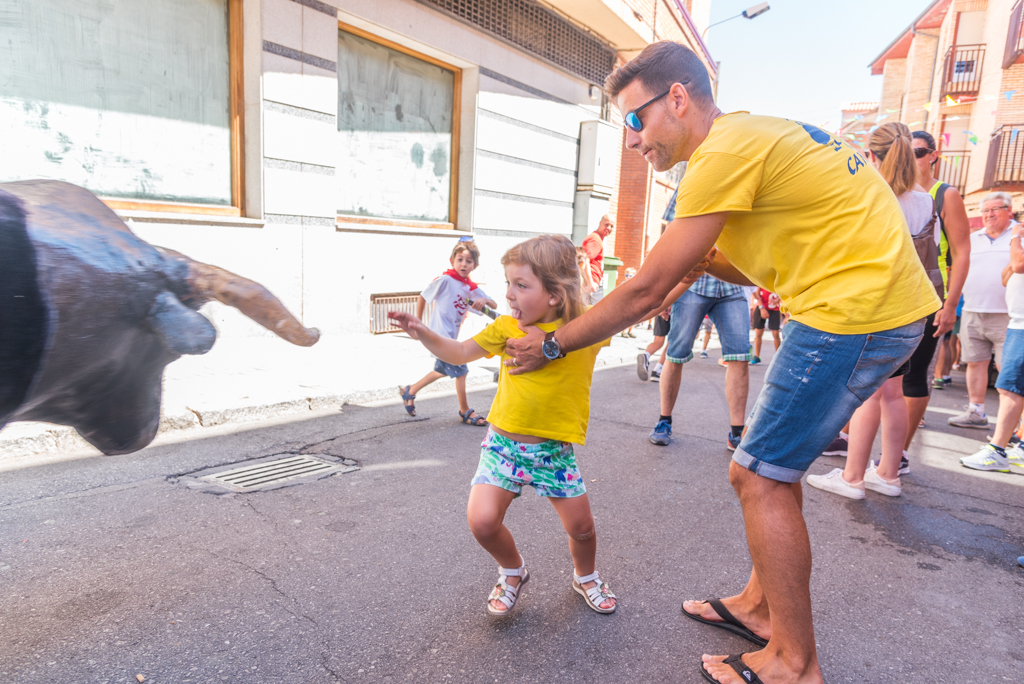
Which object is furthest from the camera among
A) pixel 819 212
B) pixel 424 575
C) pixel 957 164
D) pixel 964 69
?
pixel 964 69

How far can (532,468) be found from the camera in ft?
7.78

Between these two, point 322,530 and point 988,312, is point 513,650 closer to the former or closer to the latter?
point 322,530

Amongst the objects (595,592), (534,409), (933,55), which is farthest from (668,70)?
(933,55)

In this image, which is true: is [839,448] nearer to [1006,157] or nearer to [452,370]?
[452,370]

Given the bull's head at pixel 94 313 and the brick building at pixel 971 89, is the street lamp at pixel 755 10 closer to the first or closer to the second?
the brick building at pixel 971 89

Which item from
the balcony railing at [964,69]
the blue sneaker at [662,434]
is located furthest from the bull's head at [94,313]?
the balcony railing at [964,69]

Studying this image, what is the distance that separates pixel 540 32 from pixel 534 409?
417 inches

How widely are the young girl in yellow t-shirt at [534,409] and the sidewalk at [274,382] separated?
81cm

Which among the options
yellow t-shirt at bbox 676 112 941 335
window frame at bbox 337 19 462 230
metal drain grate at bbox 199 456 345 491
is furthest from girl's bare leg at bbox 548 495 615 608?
window frame at bbox 337 19 462 230

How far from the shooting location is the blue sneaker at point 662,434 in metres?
4.96

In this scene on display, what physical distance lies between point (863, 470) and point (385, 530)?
284cm

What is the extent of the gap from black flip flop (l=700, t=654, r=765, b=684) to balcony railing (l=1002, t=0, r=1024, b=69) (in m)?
25.4

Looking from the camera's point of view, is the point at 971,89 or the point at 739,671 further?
the point at 971,89

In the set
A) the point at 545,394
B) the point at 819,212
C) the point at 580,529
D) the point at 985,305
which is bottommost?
the point at 580,529
